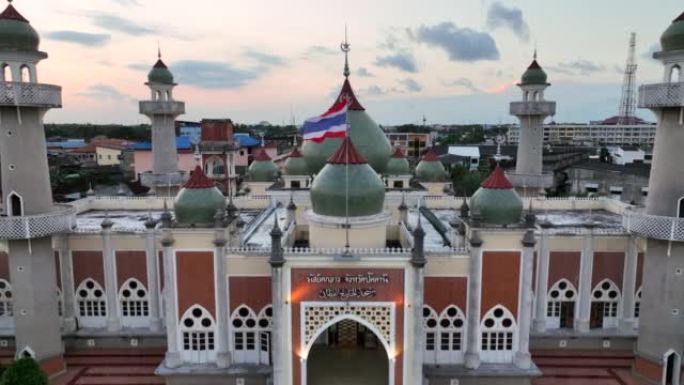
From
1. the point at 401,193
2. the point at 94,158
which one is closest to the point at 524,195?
the point at 401,193

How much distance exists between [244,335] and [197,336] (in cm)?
155

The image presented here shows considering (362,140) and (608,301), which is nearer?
(608,301)

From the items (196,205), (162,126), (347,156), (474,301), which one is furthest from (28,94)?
(474,301)

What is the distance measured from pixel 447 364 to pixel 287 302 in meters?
6.00

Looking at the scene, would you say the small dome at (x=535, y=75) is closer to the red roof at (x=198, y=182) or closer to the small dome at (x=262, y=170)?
the small dome at (x=262, y=170)

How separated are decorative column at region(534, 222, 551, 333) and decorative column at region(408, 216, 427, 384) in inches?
275

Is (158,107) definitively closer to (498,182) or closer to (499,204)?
(498,182)

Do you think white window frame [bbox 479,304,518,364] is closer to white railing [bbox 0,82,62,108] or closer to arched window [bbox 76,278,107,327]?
arched window [bbox 76,278,107,327]

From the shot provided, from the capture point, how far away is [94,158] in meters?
76.6

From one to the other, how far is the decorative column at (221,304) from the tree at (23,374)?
506 centimetres

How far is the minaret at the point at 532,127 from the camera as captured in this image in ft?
92.4

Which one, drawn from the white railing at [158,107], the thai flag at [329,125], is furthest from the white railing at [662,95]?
the white railing at [158,107]

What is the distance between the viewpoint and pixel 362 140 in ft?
72.0

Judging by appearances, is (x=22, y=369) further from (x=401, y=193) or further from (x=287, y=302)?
(x=401, y=193)
